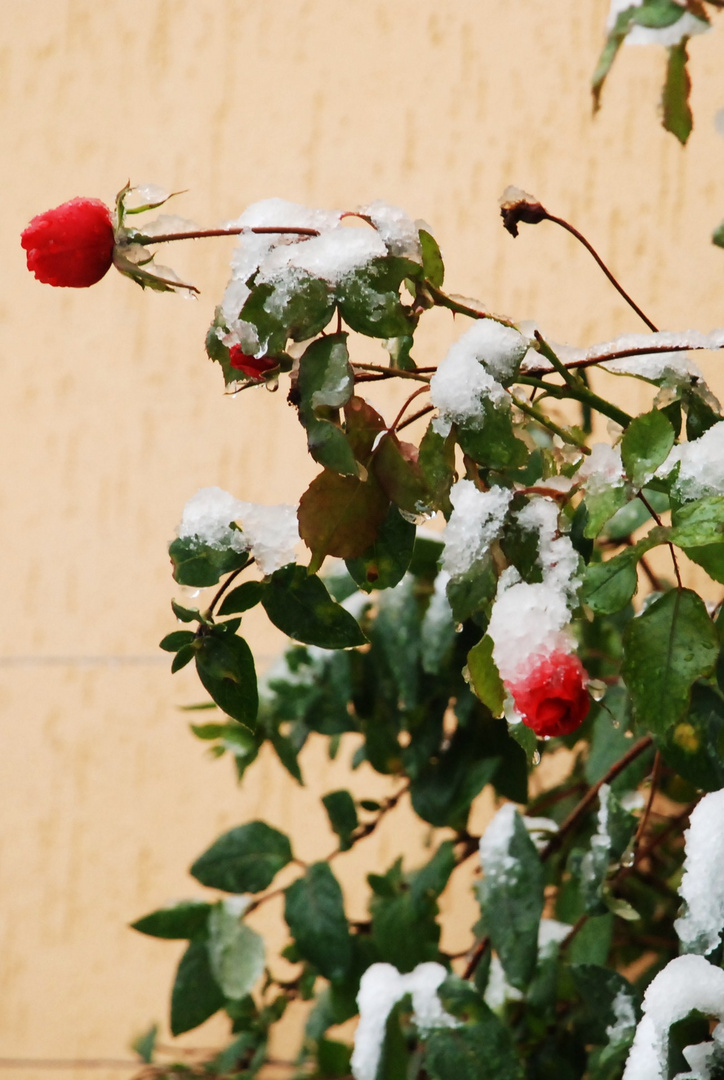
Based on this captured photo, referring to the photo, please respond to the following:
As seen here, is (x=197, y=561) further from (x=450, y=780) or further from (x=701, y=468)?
(x=450, y=780)

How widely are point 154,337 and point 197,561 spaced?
66 centimetres

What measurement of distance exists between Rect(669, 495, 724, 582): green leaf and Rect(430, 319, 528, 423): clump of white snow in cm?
6

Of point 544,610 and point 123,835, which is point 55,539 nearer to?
point 123,835

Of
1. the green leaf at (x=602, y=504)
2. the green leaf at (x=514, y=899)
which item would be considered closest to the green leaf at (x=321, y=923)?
the green leaf at (x=514, y=899)

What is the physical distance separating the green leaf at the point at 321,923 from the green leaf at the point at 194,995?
0.17ft

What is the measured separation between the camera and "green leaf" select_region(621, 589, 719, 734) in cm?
28

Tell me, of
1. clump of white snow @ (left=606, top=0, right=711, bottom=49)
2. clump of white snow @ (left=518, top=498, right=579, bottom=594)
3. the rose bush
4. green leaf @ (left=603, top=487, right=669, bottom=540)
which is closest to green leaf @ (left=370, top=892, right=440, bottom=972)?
the rose bush

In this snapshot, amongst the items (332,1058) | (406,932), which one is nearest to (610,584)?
(406,932)

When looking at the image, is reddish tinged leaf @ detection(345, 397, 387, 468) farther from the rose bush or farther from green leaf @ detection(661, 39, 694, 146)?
green leaf @ detection(661, 39, 694, 146)

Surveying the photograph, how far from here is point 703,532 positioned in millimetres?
271

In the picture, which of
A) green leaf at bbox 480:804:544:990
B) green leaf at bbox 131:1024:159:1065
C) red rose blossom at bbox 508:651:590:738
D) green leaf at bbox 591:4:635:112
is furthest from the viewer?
green leaf at bbox 131:1024:159:1065

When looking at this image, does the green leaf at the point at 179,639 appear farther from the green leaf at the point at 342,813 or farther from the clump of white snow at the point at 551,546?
the green leaf at the point at 342,813

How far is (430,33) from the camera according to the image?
2.79 ft

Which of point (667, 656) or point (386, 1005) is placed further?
point (386, 1005)
